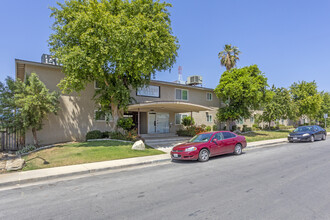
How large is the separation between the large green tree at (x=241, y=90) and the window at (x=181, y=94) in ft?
11.8

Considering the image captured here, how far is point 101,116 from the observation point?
16828 millimetres

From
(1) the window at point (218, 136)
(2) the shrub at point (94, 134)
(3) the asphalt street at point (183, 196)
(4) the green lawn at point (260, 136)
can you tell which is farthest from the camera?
(4) the green lawn at point (260, 136)

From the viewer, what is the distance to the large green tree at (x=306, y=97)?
102 feet

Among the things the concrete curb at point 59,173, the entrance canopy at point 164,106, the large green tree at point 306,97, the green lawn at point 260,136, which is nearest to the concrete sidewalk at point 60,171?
the concrete curb at point 59,173

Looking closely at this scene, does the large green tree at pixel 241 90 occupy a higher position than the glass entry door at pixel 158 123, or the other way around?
the large green tree at pixel 241 90

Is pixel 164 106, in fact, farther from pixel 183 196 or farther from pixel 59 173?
pixel 183 196

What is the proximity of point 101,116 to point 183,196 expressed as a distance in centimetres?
1320

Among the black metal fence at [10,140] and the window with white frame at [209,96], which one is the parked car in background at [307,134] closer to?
the window with white frame at [209,96]

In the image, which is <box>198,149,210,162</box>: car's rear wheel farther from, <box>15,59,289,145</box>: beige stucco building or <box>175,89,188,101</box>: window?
<box>175,89,188,101</box>: window

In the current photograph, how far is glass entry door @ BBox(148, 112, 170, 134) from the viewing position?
66.8ft

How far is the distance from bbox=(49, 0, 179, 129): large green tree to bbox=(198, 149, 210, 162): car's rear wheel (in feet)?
19.9

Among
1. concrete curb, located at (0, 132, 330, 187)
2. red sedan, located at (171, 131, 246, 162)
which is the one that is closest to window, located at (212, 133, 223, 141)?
red sedan, located at (171, 131, 246, 162)

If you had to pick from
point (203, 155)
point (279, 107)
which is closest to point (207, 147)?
point (203, 155)

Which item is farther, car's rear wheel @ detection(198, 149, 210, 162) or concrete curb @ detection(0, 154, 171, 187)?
car's rear wheel @ detection(198, 149, 210, 162)
